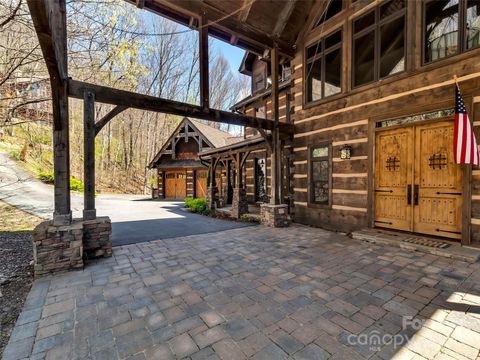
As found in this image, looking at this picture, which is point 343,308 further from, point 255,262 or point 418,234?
point 418,234

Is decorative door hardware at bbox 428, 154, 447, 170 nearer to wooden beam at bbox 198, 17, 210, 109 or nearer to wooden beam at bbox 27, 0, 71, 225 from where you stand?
wooden beam at bbox 198, 17, 210, 109

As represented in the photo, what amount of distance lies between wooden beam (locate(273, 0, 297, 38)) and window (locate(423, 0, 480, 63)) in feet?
10.7

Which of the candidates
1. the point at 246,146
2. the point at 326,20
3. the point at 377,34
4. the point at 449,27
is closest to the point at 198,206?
the point at 246,146

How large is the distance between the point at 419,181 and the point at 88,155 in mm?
6643

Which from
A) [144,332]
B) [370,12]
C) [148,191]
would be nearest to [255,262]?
[144,332]

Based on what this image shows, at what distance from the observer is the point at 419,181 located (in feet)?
15.9

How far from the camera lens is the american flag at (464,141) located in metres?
3.91

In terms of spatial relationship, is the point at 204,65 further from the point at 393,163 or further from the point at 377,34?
the point at 393,163

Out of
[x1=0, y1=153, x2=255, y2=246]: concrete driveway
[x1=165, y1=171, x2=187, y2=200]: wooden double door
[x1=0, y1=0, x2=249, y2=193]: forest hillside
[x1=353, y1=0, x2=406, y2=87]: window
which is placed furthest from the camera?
[x1=165, y1=171, x2=187, y2=200]: wooden double door

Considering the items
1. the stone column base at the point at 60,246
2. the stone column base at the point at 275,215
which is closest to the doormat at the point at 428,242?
the stone column base at the point at 275,215

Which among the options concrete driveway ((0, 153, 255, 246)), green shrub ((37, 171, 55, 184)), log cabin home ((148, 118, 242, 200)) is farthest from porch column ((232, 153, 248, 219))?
green shrub ((37, 171, 55, 184))

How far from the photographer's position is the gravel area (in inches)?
96.5

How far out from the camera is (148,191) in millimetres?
24062

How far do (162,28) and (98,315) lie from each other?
2138 centimetres
